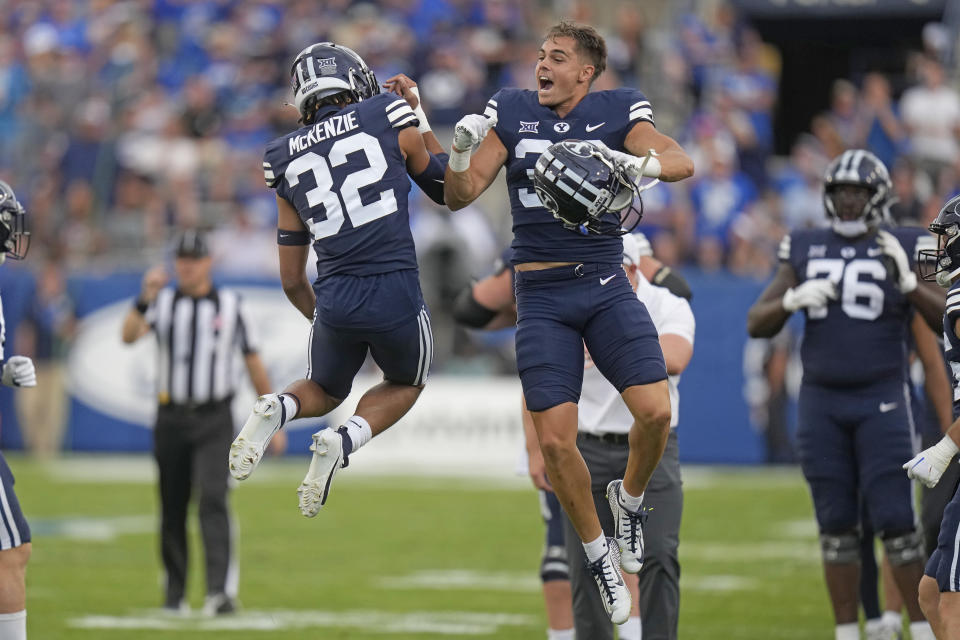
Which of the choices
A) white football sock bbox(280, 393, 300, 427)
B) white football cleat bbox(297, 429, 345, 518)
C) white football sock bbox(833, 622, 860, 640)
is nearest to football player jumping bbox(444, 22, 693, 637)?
white football cleat bbox(297, 429, 345, 518)

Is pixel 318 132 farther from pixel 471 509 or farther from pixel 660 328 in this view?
pixel 471 509

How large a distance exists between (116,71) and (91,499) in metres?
7.74

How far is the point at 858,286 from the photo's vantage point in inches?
281

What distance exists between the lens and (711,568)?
10.6 metres

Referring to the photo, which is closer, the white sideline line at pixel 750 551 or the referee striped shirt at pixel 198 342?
the referee striped shirt at pixel 198 342

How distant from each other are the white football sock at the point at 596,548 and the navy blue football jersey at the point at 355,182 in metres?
1.33

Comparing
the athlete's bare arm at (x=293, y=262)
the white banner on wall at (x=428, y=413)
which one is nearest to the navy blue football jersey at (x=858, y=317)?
the athlete's bare arm at (x=293, y=262)

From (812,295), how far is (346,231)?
7.59 ft

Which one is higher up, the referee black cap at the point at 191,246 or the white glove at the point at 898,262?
the referee black cap at the point at 191,246

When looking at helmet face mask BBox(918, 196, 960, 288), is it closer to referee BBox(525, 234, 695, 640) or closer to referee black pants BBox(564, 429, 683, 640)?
referee BBox(525, 234, 695, 640)

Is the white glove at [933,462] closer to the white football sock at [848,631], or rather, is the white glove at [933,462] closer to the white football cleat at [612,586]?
the white football cleat at [612,586]

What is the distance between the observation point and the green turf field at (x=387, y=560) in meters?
8.78

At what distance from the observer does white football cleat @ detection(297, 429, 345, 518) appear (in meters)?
5.86

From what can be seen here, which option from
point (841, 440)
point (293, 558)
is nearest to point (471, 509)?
point (293, 558)
